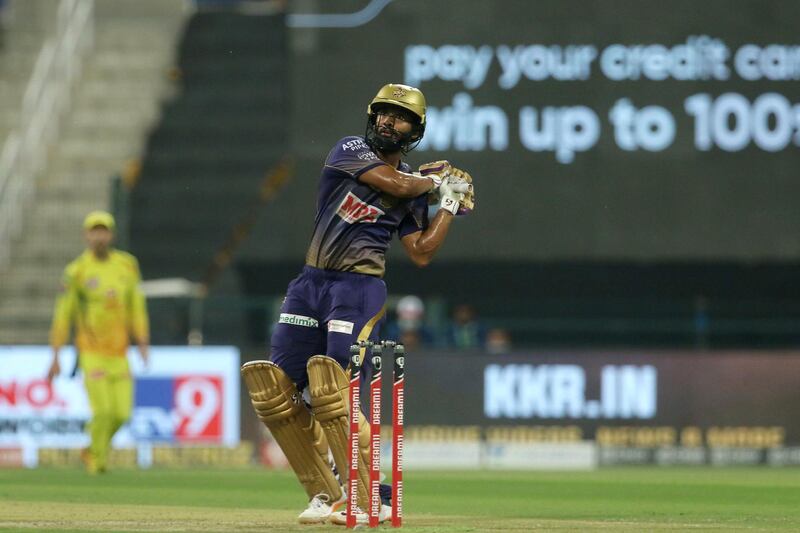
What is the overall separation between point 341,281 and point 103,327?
6.16 m

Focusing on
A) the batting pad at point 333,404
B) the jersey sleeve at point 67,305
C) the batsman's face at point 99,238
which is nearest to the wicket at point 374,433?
the batting pad at point 333,404

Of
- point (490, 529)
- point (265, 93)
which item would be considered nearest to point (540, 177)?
point (265, 93)

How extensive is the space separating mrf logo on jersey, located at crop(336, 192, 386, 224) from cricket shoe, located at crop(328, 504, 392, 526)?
127cm

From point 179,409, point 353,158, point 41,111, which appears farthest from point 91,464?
point 41,111

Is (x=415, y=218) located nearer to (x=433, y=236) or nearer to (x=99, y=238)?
(x=433, y=236)

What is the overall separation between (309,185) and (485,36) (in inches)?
86.0

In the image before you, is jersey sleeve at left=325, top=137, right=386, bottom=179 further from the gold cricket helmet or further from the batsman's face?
the batsman's face

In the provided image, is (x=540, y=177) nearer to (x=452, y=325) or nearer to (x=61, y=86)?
(x=452, y=325)


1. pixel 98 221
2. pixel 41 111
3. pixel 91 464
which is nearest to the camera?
pixel 98 221

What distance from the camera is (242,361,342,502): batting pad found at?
8500mm

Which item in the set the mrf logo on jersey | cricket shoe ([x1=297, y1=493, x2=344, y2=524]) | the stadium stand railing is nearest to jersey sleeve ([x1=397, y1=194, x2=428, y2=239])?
the mrf logo on jersey

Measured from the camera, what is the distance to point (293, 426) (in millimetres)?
8602

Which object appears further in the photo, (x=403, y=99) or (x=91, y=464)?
(x=91, y=464)

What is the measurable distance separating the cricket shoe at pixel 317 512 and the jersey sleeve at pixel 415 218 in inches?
49.0
